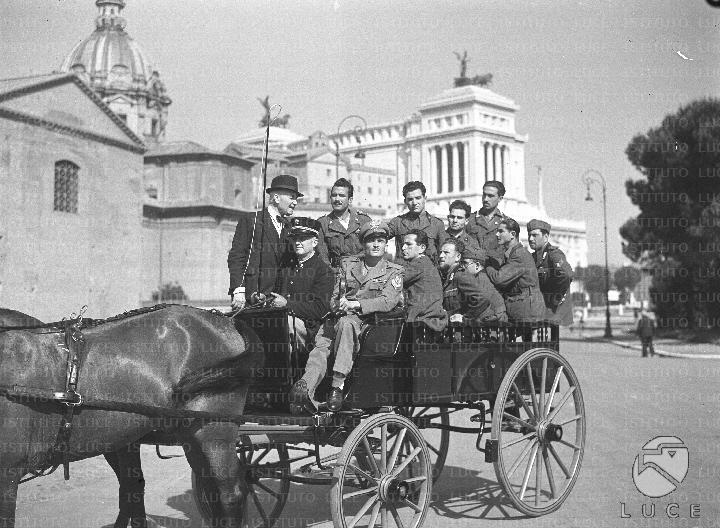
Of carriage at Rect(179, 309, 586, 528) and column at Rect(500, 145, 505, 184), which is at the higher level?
column at Rect(500, 145, 505, 184)

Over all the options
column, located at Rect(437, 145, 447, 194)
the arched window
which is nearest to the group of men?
the arched window

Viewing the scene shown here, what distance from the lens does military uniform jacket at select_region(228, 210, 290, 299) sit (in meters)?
6.90

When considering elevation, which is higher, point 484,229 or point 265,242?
point 484,229

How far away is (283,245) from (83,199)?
1670 inches

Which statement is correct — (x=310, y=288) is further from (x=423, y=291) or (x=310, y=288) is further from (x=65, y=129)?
(x=65, y=129)

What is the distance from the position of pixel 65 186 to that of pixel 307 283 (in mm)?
42420

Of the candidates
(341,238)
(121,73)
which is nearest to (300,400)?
(341,238)

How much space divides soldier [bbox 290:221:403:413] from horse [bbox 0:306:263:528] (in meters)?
0.42

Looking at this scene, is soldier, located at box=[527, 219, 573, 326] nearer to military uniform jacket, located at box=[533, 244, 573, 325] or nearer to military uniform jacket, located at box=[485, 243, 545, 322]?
military uniform jacket, located at box=[533, 244, 573, 325]

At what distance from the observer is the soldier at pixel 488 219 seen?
9.44 m

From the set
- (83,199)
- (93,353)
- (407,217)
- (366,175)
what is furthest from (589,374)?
(366,175)

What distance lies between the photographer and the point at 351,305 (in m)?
6.34

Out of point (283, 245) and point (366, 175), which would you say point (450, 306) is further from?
point (366, 175)

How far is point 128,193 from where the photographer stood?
1959 inches
